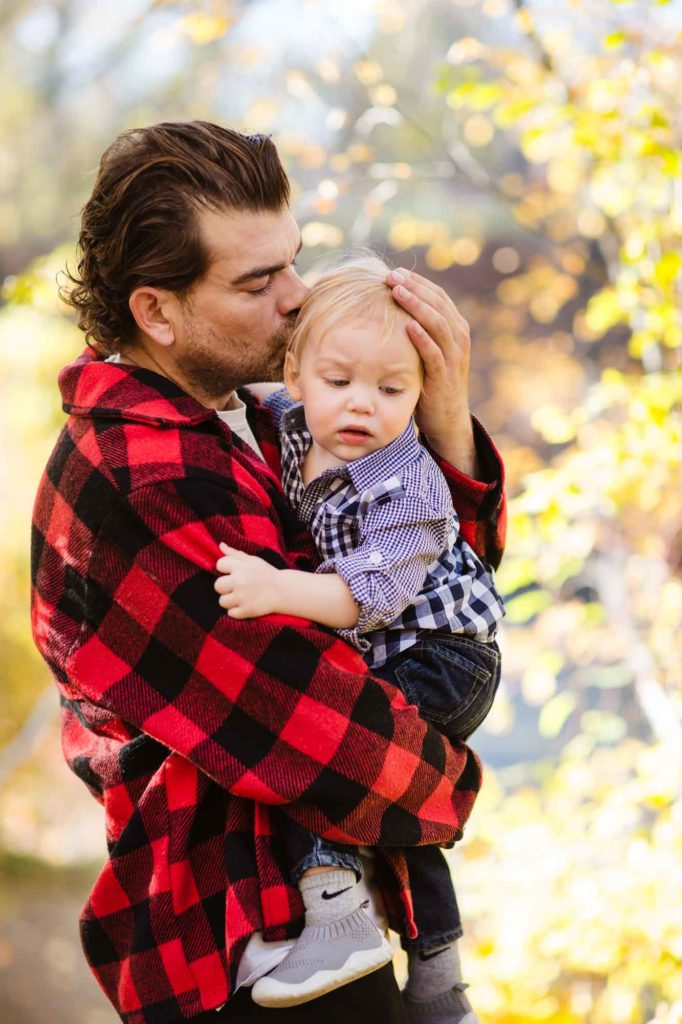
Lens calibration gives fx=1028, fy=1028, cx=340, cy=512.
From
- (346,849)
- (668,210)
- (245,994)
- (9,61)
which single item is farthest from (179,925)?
(9,61)

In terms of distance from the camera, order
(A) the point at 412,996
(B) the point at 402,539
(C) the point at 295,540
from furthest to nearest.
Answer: (A) the point at 412,996 → (C) the point at 295,540 → (B) the point at 402,539

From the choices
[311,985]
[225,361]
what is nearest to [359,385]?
[225,361]

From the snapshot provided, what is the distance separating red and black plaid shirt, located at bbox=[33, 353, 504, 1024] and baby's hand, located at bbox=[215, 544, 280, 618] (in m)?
0.02

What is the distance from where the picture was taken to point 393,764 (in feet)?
4.71

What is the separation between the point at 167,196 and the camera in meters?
1.62

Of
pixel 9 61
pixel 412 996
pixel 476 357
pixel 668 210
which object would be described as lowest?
pixel 476 357

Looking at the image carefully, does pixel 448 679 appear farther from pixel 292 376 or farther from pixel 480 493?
pixel 292 376

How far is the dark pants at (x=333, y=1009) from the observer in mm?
1449

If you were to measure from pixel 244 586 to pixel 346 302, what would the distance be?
19.5 inches

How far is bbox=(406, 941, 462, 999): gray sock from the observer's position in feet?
5.53

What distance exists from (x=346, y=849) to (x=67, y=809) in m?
4.10

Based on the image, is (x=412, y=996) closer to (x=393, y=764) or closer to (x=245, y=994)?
(x=245, y=994)

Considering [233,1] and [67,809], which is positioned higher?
[233,1]

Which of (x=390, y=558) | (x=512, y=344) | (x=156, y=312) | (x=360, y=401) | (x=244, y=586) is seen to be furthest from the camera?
(x=512, y=344)
